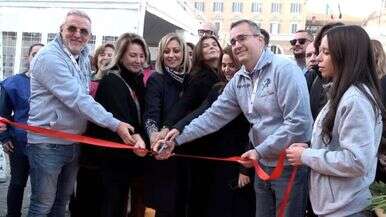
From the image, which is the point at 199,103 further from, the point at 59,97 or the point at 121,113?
the point at 59,97

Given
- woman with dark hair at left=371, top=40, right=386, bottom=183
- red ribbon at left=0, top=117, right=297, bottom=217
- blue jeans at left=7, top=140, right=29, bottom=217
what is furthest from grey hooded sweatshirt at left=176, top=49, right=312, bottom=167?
blue jeans at left=7, top=140, right=29, bottom=217

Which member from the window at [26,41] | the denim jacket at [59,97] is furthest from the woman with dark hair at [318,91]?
the window at [26,41]

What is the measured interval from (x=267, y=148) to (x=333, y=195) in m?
0.88

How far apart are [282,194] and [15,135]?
2914mm

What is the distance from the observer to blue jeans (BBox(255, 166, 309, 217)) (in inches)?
141

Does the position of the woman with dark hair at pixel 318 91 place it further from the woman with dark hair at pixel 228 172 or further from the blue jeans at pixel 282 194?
the blue jeans at pixel 282 194

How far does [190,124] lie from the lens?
13.9 ft

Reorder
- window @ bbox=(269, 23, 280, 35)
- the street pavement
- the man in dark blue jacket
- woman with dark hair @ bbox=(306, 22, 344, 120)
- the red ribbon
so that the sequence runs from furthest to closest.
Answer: window @ bbox=(269, 23, 280, 35), the street pavement, the man in dark blue jacket, woman with dark hair @ bbox=(306, 22, 344, 120), the red ribbon

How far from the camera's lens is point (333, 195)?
275cm

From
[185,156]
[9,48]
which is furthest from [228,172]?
[9,48]

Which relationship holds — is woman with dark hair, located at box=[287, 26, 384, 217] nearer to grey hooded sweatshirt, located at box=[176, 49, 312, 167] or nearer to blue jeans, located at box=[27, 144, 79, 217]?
grey hooded sweatshirt, located at box=[176, 49, 312, 167]

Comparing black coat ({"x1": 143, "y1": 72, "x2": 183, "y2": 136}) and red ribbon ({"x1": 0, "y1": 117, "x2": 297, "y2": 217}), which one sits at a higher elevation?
black coat ({"x1": 143, "y1": 72, "x2": 183, "y2": 136})

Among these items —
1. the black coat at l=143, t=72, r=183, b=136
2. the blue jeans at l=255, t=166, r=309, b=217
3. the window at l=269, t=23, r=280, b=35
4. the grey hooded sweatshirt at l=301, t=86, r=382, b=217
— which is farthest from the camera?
the window at l=269, t=23, r=280, b=35

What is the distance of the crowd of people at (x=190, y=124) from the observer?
9.16 ft
